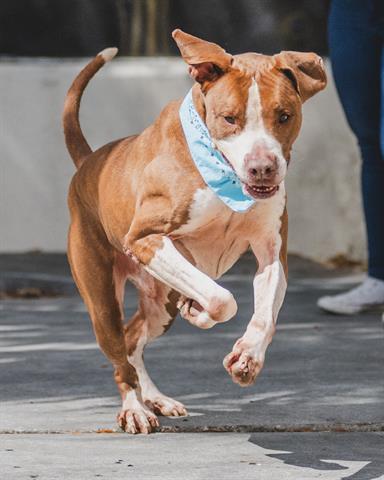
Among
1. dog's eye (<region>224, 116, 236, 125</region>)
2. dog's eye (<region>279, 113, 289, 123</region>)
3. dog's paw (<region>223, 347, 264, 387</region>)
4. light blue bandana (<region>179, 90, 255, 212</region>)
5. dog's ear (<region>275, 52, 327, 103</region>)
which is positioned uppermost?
dog's ear (<region>275, 52, 327, 103</region>)

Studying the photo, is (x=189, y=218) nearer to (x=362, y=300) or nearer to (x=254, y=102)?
(x=254, y=102)

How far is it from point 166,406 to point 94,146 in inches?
193

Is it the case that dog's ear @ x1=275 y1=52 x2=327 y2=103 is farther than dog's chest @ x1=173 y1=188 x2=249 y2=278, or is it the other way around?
dog's chest @ x1=173 y1=188 x2=249 y2=278

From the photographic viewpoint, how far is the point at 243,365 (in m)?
4.79

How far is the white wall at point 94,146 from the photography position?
10375 millimetres

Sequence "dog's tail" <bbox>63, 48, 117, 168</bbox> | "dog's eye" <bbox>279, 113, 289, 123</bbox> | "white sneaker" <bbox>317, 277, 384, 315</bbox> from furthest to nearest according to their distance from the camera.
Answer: "white sneaker" <bbox>317, 277, 384, 315</bbox> < "dog's tail" <bbox>63, 48, 117, 168</bbox> < "dog's eye" <bbox>279, 113, 289, 123</bbox>

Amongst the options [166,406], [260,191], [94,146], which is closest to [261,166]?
[260,191]

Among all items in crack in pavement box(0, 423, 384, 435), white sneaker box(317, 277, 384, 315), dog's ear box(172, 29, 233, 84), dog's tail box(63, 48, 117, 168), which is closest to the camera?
dog's ear box(172, 29, 233, 84)

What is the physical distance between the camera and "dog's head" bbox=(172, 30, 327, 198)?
4.70 metres

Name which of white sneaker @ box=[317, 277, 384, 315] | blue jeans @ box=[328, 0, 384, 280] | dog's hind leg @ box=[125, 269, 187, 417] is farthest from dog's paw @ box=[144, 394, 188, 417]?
white sneaker @ box=[317, 277, 384, 315]

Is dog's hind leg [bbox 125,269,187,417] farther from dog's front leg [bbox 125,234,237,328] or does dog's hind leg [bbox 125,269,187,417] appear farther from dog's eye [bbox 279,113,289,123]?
dog's eye [bbox 279,113,289,123]

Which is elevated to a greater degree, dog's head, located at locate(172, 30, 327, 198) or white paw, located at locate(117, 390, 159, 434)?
dog's head, located at locate(172, 30, 327, 198)

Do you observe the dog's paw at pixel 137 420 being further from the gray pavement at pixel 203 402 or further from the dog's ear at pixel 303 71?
the dog's ear at pixel 303 71

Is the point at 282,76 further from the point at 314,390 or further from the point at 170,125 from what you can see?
the point at 314,390
